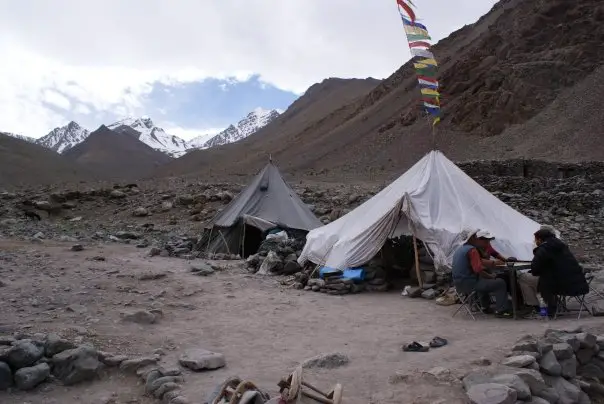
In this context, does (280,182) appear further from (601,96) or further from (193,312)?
(601,96)

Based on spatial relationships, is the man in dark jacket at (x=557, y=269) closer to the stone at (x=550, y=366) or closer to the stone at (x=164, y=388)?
the stone at (x=550, y=366)

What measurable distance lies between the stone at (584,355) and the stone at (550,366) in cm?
58

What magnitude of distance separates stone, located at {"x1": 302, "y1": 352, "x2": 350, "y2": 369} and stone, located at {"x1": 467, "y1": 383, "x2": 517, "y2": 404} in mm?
1308

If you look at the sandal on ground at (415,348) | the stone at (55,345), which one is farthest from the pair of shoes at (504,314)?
the stone at (55,345)

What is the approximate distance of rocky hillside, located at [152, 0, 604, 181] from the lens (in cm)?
3475

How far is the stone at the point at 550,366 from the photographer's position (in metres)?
4.89

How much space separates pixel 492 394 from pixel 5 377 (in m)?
4.09

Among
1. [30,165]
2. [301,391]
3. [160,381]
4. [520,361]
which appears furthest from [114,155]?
[520,361]

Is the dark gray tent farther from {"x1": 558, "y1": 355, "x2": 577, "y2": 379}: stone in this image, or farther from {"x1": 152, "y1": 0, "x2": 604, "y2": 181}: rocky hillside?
{"x1": 152, "y1": 0, "x2": 604, "y2": 181}: rocky hillside

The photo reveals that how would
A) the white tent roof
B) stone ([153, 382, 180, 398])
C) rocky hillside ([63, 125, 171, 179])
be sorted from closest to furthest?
stone ([153, 382, 180, 398]), the white tent roof, rocky hillside ([63, 125, 171, 179])

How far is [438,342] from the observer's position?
18.7 ft

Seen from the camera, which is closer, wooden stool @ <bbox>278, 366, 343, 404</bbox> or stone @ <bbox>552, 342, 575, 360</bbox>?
wooden stool @ <bbox>278, 366, 343, 404</bbox>

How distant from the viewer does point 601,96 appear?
1371 inches

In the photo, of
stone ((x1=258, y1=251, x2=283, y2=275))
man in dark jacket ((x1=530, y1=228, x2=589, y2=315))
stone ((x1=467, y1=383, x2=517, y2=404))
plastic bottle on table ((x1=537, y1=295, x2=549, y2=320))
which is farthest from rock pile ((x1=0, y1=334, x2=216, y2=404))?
stone ((x1=258, y1=251, x2=283, y2=275))
